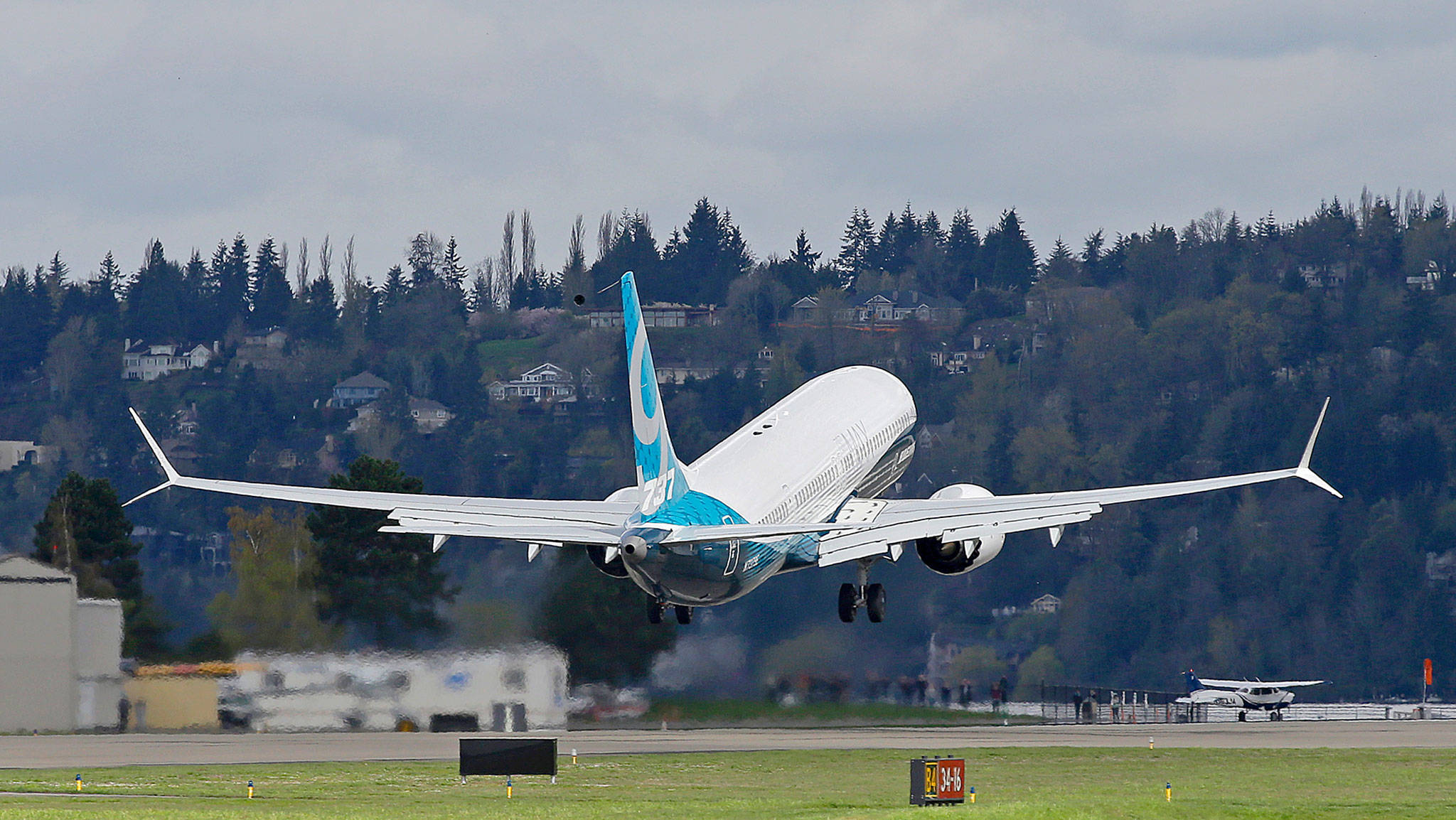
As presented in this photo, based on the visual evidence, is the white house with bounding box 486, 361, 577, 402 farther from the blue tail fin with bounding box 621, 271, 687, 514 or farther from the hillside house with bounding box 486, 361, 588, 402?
the blue tail fin with bounding box 621, 271, 687, 514

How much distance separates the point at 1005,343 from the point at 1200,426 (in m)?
16.8

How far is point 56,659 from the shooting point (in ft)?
204

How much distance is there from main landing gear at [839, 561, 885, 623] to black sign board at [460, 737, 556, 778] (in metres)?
9.61

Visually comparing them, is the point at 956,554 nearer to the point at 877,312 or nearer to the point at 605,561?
the point at 605,561

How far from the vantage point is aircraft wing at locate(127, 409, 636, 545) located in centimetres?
4400

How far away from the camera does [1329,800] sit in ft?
159

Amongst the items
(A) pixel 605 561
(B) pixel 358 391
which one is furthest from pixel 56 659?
(B) pixel 358 391

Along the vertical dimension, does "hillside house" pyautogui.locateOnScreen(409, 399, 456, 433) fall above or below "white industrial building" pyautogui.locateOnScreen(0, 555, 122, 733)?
above

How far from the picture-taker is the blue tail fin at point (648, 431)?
149 feet

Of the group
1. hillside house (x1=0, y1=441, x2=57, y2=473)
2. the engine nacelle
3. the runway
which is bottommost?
the runway

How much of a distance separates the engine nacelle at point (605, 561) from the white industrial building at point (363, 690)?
47.6 ft

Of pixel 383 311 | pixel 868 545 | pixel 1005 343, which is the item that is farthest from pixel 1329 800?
pixel 383 311

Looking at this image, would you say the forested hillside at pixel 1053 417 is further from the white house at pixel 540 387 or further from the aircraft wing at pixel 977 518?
the aircraft wing at pixel 977 518

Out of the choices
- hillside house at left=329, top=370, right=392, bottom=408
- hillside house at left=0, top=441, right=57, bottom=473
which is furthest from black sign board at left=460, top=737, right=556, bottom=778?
hillside house at left=329, top=370, right=392, bottom=408
